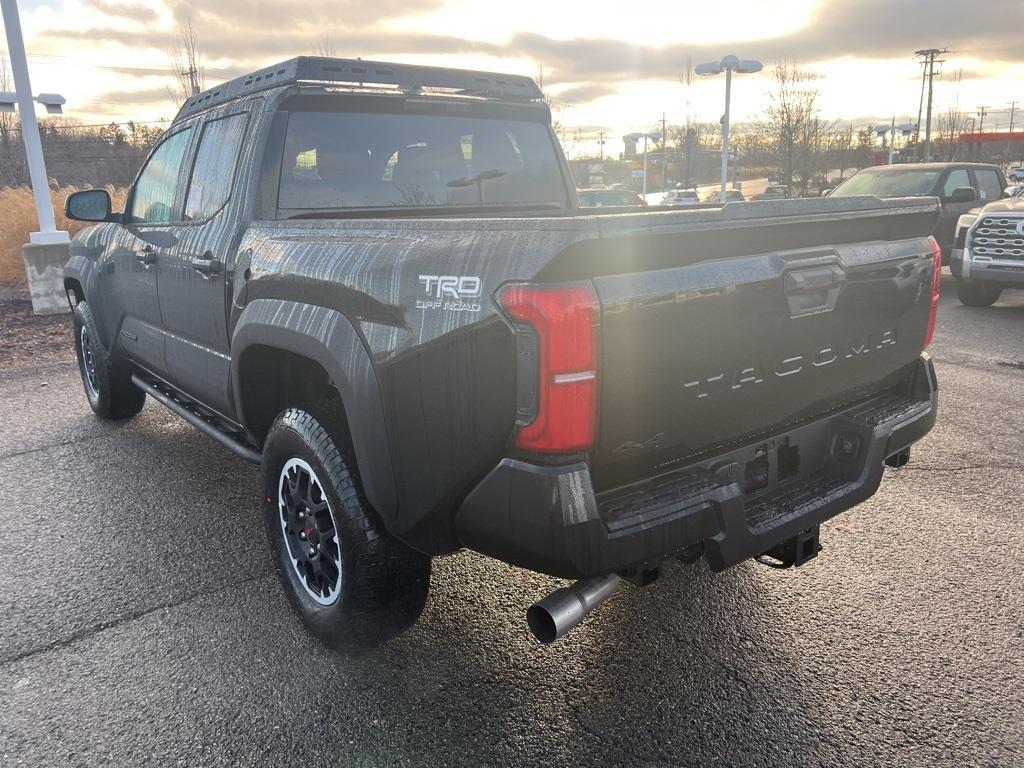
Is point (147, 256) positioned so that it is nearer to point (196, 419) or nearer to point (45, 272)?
point (196, 419)

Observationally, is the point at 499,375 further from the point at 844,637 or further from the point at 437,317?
the point at 844,637

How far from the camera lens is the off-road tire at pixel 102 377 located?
217 inches

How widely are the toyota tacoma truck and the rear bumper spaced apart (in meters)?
8.21

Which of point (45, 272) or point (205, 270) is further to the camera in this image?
point (45, 272)

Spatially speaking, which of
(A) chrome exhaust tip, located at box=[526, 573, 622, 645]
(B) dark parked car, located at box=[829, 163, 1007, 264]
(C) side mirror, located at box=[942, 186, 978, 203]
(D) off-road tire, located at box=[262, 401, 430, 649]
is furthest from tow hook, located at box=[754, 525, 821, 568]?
(B) dark parked car, located at box=[829, 163, 1007, 264]

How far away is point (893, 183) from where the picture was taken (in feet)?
39.3

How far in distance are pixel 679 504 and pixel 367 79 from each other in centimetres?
260

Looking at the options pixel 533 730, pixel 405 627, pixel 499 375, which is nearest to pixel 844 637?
pixel 533 730

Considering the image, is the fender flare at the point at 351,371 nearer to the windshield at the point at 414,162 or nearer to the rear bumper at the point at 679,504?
the rear bumper at the point at 679,504

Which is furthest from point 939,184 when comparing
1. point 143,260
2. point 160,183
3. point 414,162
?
point 143,260

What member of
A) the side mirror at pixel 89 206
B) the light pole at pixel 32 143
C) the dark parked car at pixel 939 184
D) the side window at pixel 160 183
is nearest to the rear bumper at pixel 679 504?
the side window at pixel 160 183

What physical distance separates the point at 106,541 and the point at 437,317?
8.67 ft

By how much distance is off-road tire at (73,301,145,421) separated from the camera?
18.1 feet

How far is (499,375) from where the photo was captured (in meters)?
2.05
